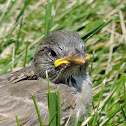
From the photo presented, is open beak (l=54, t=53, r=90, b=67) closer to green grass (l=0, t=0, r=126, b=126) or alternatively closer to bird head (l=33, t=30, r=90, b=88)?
bird head (l=33, t=30, r=90, b=88)

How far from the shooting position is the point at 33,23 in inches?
171

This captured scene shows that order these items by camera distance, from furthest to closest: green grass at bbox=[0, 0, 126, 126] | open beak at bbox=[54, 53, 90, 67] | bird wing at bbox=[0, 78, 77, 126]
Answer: green grass at bbox=[0, 0, 126, 126] → open beak at bbox=[54, 53, 90, 67] → bird wing at bbox=[0, 78, 77, 126]

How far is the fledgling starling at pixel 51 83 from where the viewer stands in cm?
250

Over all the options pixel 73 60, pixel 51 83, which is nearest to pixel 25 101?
pixel 51 83

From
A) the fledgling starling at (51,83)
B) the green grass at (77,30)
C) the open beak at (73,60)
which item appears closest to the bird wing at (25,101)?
the fledgling starling at (51,83)

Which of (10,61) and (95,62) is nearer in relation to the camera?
(10,61)

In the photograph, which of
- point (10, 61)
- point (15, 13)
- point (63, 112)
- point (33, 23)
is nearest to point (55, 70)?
point (63, 112)

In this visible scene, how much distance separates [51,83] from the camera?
2824 millimetres

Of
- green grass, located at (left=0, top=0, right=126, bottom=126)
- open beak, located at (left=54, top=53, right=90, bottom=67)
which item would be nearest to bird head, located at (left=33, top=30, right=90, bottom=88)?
open beak, located at (left=54, top=53, right=90, bottom=67)

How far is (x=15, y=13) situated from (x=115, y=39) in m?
1.31

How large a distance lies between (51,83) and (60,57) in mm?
245

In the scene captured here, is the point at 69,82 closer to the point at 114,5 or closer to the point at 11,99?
the point at 11,99

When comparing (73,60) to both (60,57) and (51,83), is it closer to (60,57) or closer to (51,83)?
(60,57)

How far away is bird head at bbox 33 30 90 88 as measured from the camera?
267 centimetres
